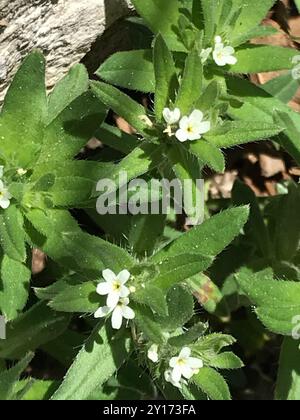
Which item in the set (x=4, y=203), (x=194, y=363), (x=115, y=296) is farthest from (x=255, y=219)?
(x=4, y=203)

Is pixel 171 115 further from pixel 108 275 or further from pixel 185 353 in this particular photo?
pixel 185 353

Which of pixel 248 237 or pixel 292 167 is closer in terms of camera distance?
pixel 248 237

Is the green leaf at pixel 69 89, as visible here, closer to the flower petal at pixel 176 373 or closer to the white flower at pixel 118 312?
the white flower at pixel 118 312

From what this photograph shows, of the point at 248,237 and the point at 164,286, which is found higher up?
the point at 164,286

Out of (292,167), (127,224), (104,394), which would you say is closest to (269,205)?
(292,167)

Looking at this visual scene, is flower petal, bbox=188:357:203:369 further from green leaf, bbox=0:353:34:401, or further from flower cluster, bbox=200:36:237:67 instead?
flower cluster, bbox=200:36:237:67

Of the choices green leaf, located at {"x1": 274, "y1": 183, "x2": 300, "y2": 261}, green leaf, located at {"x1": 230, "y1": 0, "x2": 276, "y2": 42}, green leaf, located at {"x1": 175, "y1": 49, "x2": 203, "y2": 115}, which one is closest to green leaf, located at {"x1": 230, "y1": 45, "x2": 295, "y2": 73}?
green leaf, located at {"x1": 230, "y1": 0, "x2": 276, "y2": 42}
